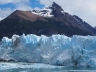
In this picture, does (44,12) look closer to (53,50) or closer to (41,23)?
(41,23)

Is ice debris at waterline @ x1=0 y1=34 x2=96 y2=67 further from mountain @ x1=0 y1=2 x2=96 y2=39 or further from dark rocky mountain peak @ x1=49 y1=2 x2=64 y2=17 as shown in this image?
dark rocky mountain peak @ x1=49 y1=2 x2=64 y2=17

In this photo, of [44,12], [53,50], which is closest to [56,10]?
[44,12]

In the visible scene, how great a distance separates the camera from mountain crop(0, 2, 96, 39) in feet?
256

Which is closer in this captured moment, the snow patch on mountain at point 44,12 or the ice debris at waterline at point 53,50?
the ice debris at waterline at point 53,50

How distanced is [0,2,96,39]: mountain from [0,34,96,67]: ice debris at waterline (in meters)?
29.2

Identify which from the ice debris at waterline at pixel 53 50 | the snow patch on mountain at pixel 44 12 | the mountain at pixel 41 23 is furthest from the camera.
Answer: the snow patch on mountain at pixel 44 12

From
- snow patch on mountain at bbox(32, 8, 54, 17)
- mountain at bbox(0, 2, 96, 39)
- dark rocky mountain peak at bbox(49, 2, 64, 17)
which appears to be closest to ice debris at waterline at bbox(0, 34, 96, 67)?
mountain at bbox(0, 2, 96, 39)

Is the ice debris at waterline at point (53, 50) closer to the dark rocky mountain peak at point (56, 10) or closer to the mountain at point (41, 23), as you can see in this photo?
the mountain at point (41, 23)

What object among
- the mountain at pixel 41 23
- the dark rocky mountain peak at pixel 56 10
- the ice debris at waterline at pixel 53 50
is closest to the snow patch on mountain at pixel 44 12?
the mountain at pixel 41 23

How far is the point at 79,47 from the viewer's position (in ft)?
119

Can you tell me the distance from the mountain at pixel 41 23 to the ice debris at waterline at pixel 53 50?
2916 cm

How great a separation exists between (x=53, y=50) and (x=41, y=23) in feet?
153

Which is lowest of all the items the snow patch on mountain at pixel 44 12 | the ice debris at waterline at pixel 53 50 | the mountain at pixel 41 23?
the ice debris at waterline at pixel 53 50

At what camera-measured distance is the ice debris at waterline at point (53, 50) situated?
1406 inches
